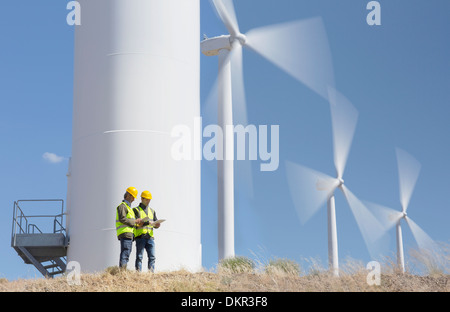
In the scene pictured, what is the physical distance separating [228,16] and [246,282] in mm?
16279

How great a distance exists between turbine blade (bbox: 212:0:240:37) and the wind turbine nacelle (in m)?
0.39

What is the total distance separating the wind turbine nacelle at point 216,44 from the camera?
29.7 m

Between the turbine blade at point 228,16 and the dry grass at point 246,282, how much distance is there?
→ 14439mm

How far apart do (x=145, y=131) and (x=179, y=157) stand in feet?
4.58

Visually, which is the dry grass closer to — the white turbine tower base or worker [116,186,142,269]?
worker [116,186,142,269]

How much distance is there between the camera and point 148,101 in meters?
23.3

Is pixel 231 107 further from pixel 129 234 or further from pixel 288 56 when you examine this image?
pixel 129 234

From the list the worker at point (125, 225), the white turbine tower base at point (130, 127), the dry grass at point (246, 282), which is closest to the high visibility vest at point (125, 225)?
the worker at point (125, 225)

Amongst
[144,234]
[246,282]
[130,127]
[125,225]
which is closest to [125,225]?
[125,225]

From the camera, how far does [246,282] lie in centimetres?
1534

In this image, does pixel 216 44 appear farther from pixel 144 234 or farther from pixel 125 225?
pixel 125 225

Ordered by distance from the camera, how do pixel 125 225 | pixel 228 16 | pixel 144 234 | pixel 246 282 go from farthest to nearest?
pixel 228 16
pixel 144 234
pixel 125 225
pixel 246 282
